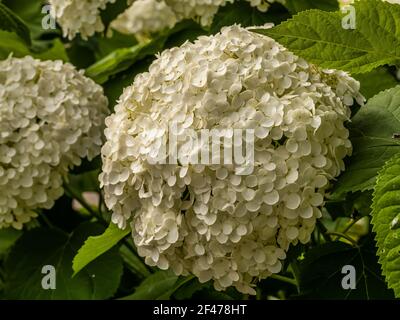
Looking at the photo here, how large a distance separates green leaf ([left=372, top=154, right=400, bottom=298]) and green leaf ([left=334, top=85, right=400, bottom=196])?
33 mm

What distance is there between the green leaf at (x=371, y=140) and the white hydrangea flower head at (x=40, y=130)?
1.60 ft

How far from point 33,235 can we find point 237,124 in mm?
663

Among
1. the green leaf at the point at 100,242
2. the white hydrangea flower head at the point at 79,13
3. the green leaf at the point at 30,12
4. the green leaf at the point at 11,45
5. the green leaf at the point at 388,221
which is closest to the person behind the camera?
the green leaf at the point at 388,221

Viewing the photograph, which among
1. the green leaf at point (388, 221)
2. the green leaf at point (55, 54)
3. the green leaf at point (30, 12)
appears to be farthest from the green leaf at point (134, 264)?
the green leaf at point (388, 221)

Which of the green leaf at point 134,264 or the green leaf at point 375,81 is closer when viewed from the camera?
the green leaf at point 375,81

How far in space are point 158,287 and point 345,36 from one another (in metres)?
0.55

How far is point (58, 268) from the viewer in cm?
139

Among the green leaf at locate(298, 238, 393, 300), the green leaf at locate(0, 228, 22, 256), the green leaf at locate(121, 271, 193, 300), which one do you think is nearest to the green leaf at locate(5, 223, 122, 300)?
the green leaf at locate(121, 271, 193, 300)

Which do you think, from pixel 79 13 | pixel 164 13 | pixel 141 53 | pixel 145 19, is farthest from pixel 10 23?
pixel 145 19

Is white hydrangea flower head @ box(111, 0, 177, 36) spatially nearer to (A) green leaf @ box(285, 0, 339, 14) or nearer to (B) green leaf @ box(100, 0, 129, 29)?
(B) green leaf @ box(100, 0, 129, 29)

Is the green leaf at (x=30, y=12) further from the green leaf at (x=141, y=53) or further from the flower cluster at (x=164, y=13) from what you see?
the green leaf at (x=141, y=53)

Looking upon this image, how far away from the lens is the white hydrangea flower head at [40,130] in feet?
4.09

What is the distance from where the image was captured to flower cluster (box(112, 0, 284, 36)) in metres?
1.33
